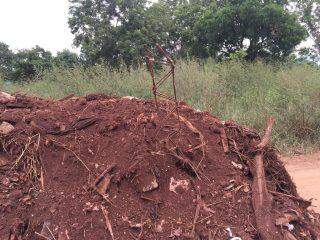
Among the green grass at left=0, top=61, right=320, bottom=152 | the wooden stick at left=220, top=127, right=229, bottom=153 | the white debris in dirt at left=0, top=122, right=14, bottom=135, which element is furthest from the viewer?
the green grass at left=0, top=61, right=320, bottom=152

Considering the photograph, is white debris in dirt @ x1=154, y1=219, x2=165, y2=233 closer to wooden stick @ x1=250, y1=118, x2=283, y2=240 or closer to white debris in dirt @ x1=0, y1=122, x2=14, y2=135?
wooden stick @ x1=250, y1=118, x2=283, y2=240

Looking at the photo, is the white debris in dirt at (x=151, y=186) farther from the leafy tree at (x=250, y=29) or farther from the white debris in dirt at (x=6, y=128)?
the leafy tree at (x=250, y=29)

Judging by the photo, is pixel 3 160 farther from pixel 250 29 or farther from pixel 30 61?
pixel 30 61

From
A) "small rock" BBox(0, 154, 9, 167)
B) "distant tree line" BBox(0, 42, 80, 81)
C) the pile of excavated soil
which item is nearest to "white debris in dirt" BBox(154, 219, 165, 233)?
the pile of excavated soil

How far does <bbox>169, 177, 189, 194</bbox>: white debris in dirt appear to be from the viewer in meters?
2.76

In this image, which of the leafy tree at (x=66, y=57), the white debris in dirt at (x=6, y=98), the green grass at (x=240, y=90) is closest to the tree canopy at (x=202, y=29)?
the leafy tree at (x=66, y=57)

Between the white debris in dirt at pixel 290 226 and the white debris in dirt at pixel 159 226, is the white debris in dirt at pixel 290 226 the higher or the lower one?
the lower one

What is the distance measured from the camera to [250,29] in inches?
609

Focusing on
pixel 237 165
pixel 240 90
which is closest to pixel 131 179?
pixel 237 165

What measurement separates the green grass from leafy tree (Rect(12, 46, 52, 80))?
5627 mm

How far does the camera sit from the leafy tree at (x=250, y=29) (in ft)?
49.4

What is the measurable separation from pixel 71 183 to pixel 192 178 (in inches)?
31.8

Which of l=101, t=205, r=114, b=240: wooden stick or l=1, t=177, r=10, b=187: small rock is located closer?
l=101, t=205, r=114, b=240: wooden stick

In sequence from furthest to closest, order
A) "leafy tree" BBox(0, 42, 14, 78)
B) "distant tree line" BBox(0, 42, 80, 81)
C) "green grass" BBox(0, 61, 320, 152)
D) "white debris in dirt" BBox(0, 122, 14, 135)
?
1. "leafy tree" BBox(0, 42, 14, 78)
2. "distant tree line" BBox(0, 42, 80, 81)
3. "green grass" BBox(0, 61, 320, 152)
4. "white debris in dirt" BBox(0, 122, 14, 135)
